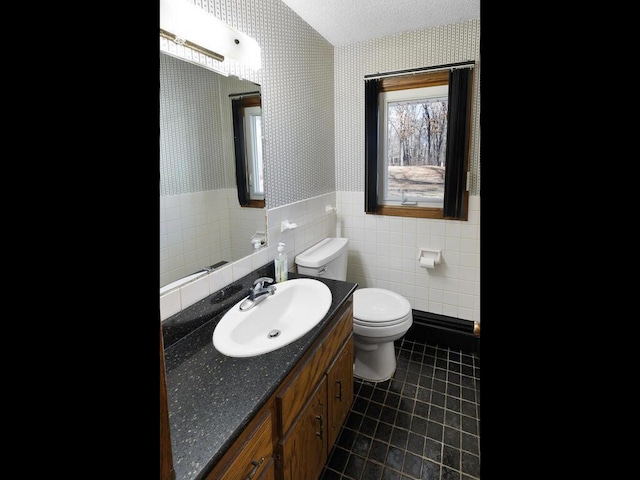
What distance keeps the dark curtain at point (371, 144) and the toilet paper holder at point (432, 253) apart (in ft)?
1.48

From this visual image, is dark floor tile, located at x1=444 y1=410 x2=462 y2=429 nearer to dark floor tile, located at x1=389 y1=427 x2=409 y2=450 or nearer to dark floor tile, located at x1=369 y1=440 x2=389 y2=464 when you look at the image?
dark floor tile, located at x1=389 y1=427 x2=409 y2=450

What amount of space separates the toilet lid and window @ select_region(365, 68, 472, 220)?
616 mm

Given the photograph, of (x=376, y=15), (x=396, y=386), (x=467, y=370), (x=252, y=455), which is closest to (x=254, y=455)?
(x=252, y=455)

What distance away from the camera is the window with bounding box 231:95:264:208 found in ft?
4.82

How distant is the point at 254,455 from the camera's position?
0.88 meters

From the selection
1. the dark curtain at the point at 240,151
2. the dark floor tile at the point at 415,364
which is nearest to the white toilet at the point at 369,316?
the dark floor tile at the point at 415,364

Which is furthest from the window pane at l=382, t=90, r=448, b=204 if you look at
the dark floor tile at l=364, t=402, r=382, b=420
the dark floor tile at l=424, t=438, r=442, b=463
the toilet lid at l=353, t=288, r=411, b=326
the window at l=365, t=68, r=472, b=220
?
the dark floor tile at l=424, t=438, r=442, b=463

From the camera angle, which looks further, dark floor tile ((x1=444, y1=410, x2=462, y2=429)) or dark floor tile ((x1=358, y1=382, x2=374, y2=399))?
dark floor tile ((x1=358, y1=382, x2=374, y2=399))

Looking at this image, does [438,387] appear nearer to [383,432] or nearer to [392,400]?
[392,400]
